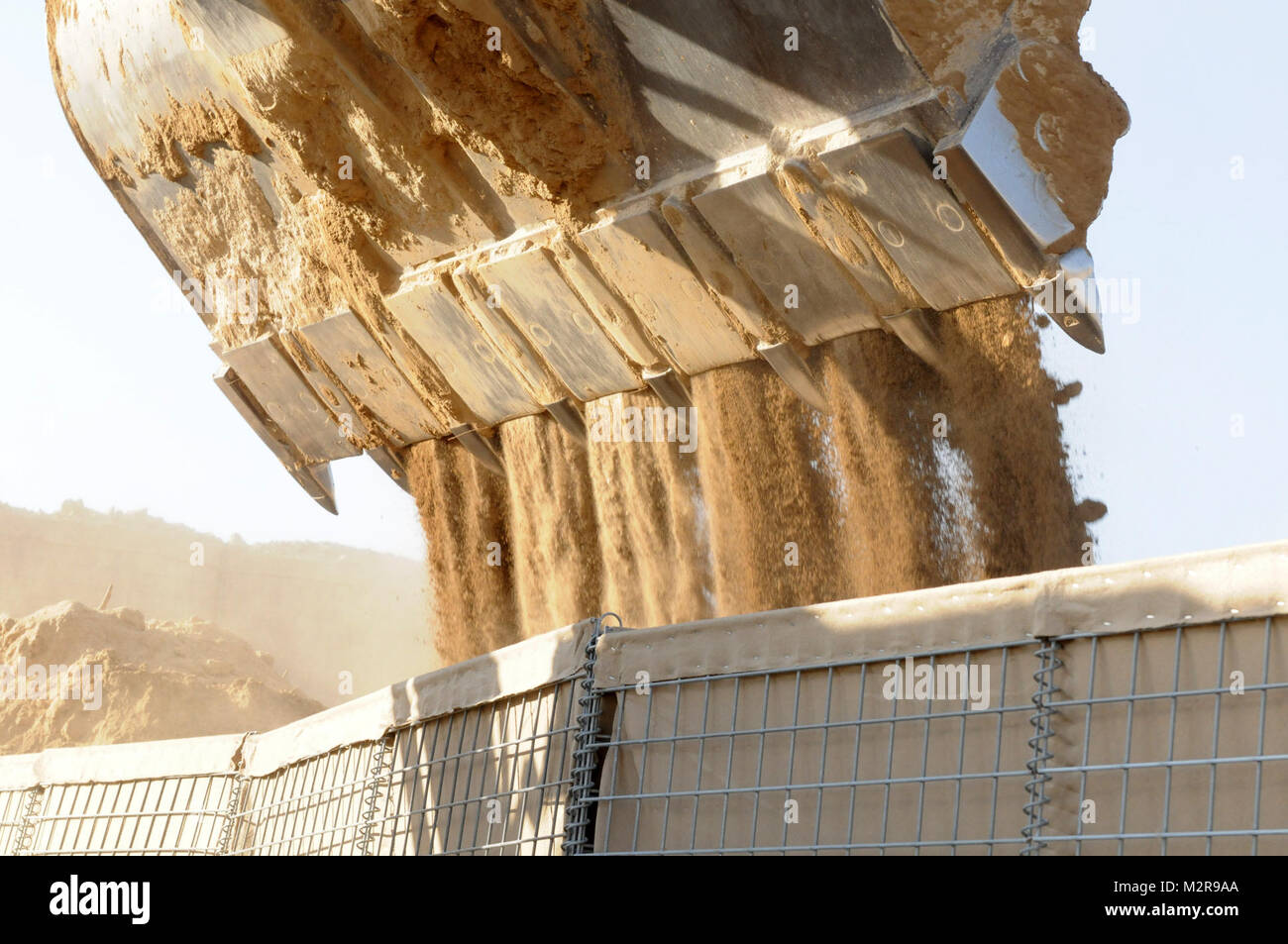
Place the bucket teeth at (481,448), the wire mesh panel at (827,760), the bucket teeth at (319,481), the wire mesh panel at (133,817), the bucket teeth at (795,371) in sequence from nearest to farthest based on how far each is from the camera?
the wire mesh panel at (827,760)
the wire mesh panel at (133,817)
the bucket teeth at (795,371)
the bucket teeth at (481,448)
the bucket teeth at (319,481)

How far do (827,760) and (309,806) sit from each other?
2.35 metres

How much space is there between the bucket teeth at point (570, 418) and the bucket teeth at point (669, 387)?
0.69 meters

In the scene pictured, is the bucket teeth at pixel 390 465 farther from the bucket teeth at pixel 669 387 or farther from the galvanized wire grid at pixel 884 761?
the galvanized wire grid at pixel 884 761

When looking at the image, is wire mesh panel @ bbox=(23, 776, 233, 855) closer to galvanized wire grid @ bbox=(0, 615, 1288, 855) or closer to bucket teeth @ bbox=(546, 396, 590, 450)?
galvanized wire grid @ bbox=(0, 615, 1288, 855)

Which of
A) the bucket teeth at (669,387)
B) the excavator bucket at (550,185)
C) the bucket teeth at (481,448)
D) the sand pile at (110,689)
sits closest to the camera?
the excavator bucket at (550,185)

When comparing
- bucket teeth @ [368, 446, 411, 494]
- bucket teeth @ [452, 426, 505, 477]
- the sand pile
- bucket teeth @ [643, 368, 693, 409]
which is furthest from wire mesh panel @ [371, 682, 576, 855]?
the sand pile

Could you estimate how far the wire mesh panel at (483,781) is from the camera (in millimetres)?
3100

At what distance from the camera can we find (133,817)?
212 inches

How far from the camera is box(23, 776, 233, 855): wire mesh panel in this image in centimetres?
508

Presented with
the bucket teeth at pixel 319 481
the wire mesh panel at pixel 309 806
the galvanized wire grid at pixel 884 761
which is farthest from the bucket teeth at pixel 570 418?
the galvanized wire grid at pixel 884 761

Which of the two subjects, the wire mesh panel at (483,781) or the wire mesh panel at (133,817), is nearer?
the wire mesh panel at (483,781)

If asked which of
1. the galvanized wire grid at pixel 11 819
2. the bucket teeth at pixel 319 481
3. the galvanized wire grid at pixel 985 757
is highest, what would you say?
the bucket teeth at pixel 319 481
